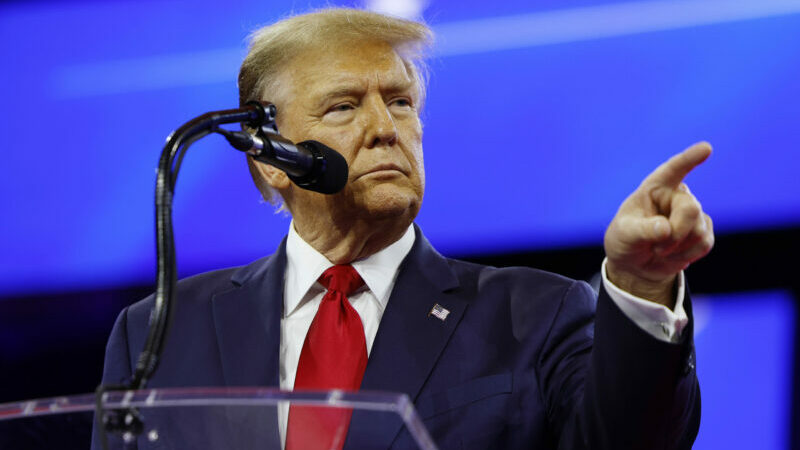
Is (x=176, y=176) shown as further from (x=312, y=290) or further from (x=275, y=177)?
(x=275, y=177)

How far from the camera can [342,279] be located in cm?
191

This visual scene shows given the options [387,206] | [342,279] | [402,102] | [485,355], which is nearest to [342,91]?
[402,102]

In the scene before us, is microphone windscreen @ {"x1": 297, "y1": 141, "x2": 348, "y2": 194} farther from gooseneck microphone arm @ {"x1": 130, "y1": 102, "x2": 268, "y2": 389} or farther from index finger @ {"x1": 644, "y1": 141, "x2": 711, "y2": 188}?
index finger @ {"x1": 644, "y1": 141, "x2": 711, "y2": 188}

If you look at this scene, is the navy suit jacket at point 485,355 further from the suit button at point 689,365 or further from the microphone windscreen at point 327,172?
the microphone windscreen at point 327,172

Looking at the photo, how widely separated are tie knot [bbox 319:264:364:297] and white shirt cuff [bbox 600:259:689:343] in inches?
24.7

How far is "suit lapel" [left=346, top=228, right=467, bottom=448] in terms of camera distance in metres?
1.72

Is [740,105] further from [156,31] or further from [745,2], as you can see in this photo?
[156,31]

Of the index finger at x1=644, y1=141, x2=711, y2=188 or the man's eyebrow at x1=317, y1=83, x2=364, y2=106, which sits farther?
the man's eyebrow at x1=317, y1=83, x2=364, y2=106

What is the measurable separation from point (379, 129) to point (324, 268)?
284 millimetres

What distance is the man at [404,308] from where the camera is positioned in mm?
1388

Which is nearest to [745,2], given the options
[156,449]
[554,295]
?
[554,295]

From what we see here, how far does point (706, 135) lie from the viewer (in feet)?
8.67

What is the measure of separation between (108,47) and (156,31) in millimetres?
159

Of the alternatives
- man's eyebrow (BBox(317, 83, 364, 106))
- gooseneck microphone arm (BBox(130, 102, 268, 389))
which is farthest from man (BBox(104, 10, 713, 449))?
gooseneck microphone arm (BBox(130, 102, 268, 389))
